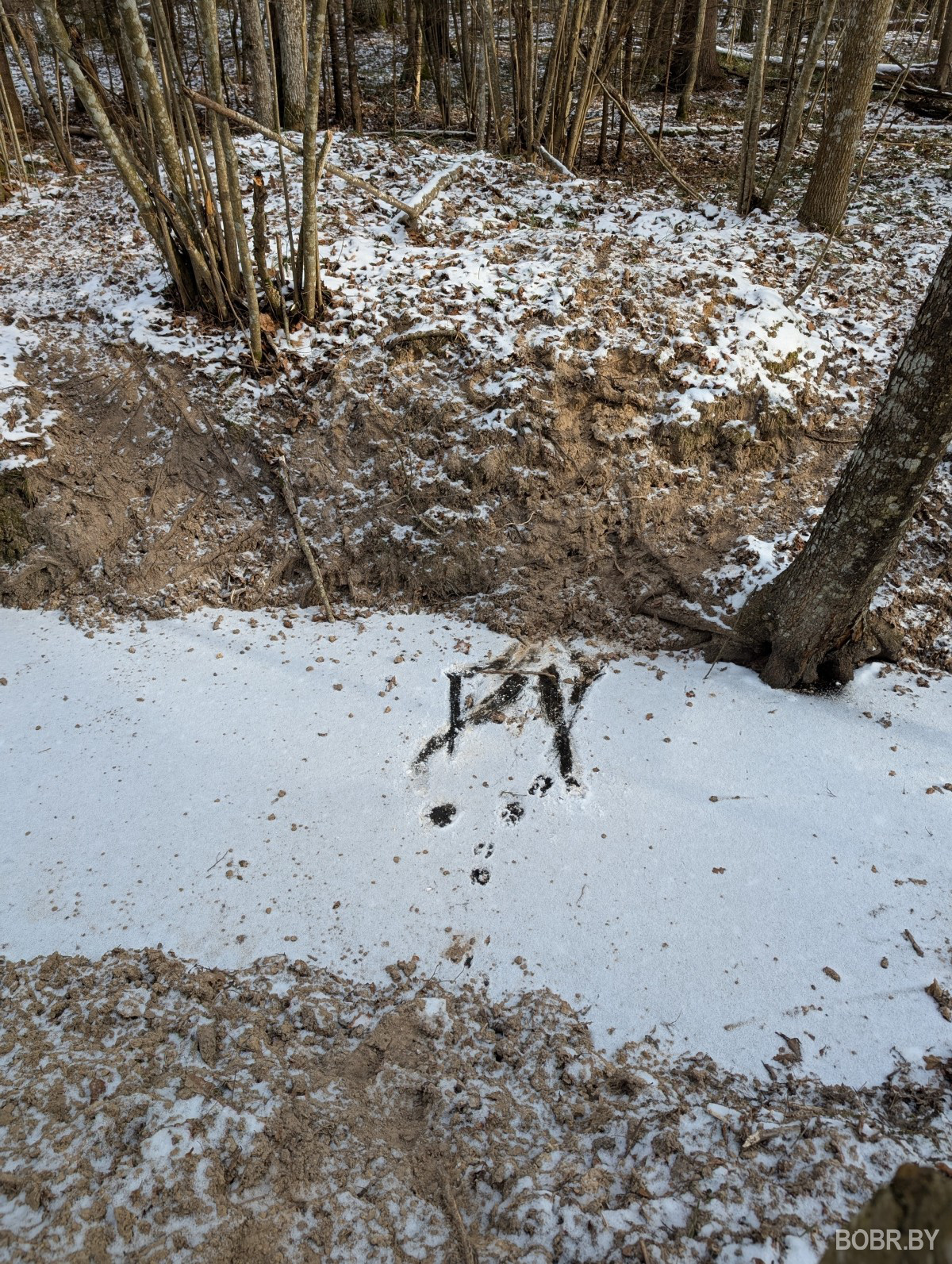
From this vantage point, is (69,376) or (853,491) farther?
(69,376)

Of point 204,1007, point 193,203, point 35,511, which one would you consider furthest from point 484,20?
point 204,1007

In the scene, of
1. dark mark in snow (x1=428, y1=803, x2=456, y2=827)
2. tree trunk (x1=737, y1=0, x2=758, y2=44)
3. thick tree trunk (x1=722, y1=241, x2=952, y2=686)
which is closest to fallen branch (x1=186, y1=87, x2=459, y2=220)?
thick tree trunk (x1=722, y1=241, x2=952, y2=686)

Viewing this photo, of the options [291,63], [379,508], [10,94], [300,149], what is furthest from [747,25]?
[379,508]

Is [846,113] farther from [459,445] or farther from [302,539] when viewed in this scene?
[302,539]

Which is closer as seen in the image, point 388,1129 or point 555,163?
point 388,1129

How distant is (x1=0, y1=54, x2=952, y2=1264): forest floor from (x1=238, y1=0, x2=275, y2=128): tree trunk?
281mm

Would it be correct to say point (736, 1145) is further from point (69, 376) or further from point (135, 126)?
point (135, 126)

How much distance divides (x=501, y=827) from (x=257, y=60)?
7212mm

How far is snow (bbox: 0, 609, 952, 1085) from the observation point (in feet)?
8.29

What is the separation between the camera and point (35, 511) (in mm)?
4352

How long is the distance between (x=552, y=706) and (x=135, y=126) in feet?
15.0

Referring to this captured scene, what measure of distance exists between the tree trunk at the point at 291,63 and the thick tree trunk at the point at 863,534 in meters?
6.22

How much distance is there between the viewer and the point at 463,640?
4133mm

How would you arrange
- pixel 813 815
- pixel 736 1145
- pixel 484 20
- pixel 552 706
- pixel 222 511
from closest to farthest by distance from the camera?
pixel 736 1145 < pixel 813 815 < pixel 552 706 < pixel 222 511 < pixel 484 20
